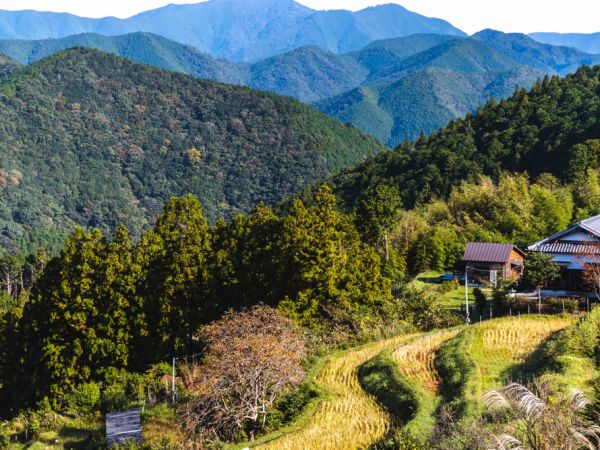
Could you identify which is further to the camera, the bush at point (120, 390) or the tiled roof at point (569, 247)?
the tiled roof at point (569, 247)

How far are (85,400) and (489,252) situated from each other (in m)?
24.6

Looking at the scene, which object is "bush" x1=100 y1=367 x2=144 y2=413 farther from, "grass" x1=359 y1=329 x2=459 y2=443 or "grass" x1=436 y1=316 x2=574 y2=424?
"grass" x1=436 y1=316 x2=574 y2=424

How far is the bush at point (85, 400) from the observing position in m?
24.1

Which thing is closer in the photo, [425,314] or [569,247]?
[425,314]

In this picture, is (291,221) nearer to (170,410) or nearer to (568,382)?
(170,410)

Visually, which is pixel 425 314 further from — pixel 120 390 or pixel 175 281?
pixel 120 390

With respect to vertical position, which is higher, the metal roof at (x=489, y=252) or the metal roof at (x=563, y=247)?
Answer: the metal roof at (x=563, y=247)

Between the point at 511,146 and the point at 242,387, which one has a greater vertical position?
the point at 511,146

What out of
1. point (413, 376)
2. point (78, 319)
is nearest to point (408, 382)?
point (413, 376)

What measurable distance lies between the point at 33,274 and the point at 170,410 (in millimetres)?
66653

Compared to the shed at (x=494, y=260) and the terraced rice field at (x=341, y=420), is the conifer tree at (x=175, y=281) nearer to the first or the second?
the terraced rice field at (x=341, y=420)

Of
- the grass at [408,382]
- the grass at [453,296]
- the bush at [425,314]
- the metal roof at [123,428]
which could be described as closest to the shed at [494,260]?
the grass at [453,296]

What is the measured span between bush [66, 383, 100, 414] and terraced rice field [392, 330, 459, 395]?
11.3 metres

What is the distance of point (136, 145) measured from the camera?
163500mm
